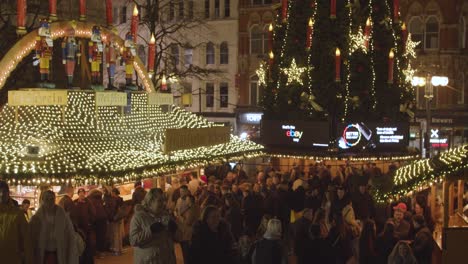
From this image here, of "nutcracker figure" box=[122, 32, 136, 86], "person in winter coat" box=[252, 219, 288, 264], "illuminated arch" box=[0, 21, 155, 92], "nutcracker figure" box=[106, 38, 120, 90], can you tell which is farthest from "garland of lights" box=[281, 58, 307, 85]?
"person in winter coat" box=[252, 219, 288, 264]

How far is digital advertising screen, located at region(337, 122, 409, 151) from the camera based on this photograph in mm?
25250

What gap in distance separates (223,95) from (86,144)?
30.7 m

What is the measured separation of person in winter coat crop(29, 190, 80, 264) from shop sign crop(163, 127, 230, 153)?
7.54 metres

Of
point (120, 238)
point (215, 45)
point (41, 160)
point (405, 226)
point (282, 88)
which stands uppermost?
point (215, 45)

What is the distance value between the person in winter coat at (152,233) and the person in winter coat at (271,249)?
3.52 feet

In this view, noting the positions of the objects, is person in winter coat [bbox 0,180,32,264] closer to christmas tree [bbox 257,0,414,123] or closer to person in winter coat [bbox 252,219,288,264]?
person in winter coat [bbox 252,219,288,264]

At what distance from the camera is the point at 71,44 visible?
15477mm

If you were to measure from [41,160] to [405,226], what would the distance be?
22.7 ft

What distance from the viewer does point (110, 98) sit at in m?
16.2

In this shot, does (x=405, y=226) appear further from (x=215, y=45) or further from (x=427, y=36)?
(x=215, y=45)

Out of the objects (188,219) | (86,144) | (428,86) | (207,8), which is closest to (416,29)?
(428,86)

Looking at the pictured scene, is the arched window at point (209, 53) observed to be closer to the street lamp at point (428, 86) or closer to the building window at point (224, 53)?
the building window at point (224, 53)

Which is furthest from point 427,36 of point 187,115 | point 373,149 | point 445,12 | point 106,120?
point 106,120

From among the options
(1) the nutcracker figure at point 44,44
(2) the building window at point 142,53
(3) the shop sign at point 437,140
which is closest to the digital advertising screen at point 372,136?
(3) the shop sign at point 437,140
